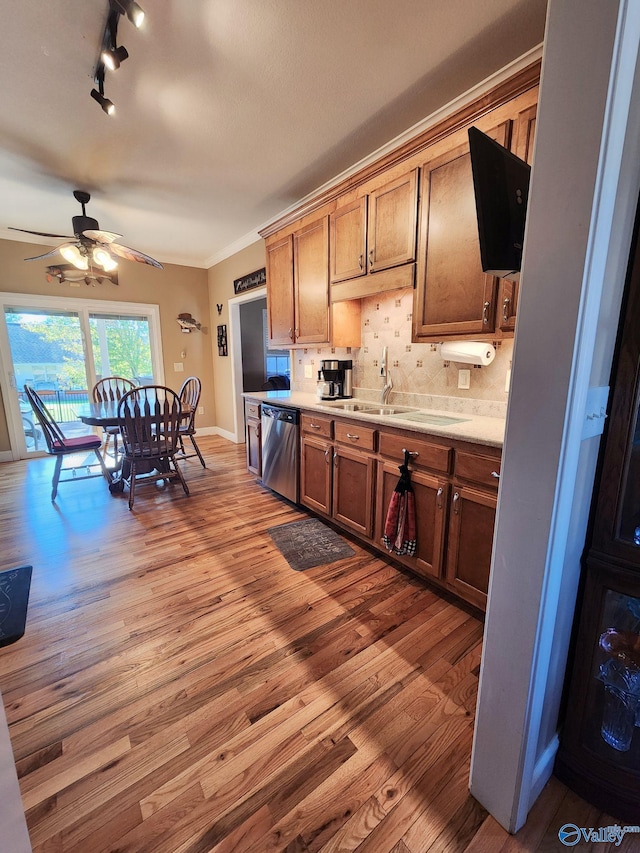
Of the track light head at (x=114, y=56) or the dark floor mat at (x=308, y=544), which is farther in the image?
the dark floor mat at (x=308, y=544)

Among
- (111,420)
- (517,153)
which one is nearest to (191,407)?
(111,420)

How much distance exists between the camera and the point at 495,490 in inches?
64.9

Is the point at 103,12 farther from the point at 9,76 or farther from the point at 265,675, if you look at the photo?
the point at 265,675

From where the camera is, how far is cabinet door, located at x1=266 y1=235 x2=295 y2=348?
3295 millimetres

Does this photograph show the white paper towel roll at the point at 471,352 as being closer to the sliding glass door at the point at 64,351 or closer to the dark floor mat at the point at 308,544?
the dark floor mat at the point at 308,544

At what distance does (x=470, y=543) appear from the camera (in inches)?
69.6

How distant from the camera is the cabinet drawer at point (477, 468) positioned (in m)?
1.63

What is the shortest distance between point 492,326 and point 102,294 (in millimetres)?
5136

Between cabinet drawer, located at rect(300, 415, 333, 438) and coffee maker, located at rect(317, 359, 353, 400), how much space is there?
37cm

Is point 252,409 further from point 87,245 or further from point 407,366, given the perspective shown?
point 87,245

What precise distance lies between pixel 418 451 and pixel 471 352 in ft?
2.17

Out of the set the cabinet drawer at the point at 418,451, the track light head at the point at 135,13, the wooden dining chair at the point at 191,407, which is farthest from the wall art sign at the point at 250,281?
the cabinet drawer at the point at 418,451

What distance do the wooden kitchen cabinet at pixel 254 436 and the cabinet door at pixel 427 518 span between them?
1790 millimetres

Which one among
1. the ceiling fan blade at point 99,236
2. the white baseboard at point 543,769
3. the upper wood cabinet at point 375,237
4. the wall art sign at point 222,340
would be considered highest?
the ceiling fan blade at point 99,236
